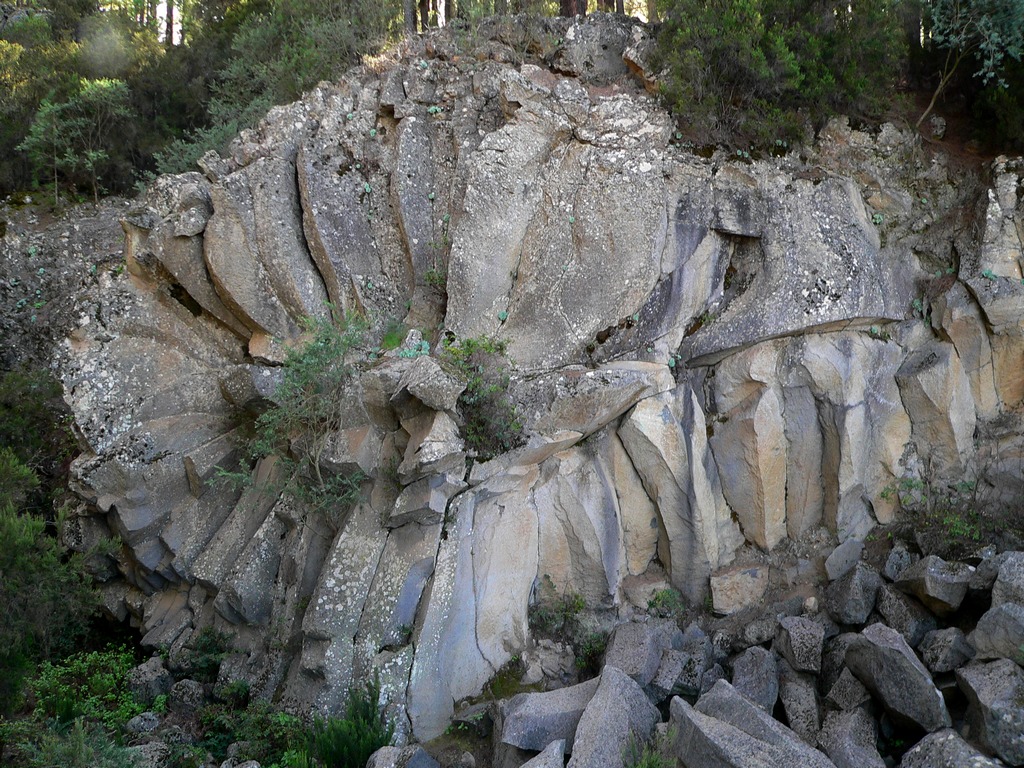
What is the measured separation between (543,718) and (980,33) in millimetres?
10815

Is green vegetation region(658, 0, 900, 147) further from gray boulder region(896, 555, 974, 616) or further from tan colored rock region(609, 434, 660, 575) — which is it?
gray boulder region(896, 555, 974, 616)

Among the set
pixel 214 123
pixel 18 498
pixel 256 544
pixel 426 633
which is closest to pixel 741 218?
pixel 426 633

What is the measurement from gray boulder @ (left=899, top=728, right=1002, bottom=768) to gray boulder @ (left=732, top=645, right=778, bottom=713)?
1403 mm

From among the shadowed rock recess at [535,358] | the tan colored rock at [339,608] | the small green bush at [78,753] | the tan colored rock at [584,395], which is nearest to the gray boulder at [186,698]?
the shadowed rock recess at [535,358]

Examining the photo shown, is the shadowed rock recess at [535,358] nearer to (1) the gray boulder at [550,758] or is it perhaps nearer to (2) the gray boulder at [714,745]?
(1) the gray boulder at [550,758]

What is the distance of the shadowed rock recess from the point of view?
912 cm

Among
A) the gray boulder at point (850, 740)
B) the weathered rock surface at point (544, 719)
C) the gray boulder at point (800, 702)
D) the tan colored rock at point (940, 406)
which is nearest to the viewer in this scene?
the gray boulder at point (850, 740)

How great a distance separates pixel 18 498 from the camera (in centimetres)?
877

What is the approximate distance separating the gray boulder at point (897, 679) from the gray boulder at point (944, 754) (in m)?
0.30

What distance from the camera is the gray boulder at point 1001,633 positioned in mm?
7355

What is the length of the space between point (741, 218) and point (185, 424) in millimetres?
7946

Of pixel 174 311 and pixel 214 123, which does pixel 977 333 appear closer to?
pixel 174 311

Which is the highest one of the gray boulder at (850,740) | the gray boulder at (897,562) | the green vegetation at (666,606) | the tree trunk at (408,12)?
the tree trunk at (408,12)

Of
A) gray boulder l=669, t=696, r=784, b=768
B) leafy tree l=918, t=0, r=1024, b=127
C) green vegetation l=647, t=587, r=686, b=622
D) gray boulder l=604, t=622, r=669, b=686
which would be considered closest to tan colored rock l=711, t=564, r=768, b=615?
green vegetation l=647, t=587, r=686, b=622
